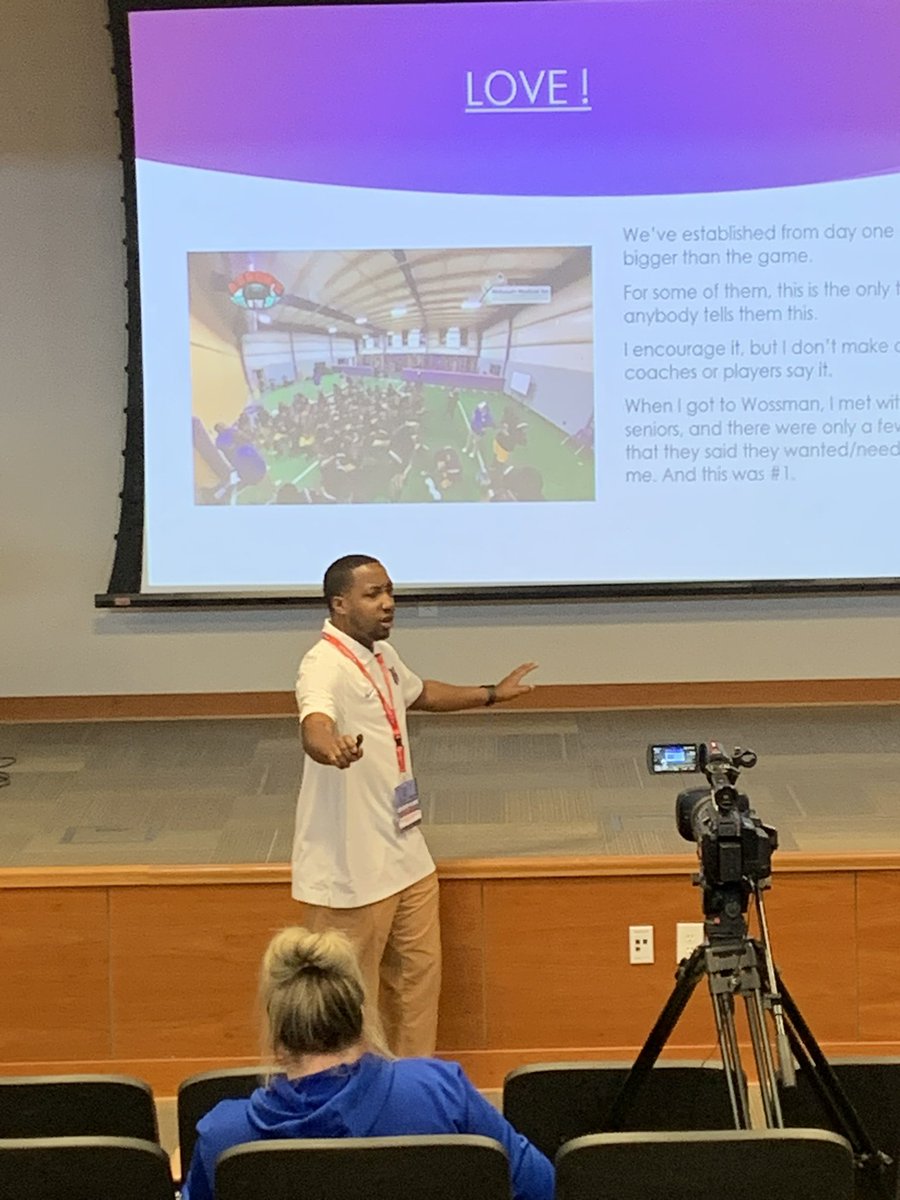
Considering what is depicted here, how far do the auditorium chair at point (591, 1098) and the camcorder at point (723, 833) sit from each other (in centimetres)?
33

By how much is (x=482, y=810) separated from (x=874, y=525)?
1962 mm

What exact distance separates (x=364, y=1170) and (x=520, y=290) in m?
3.90

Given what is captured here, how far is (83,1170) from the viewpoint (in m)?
1.94

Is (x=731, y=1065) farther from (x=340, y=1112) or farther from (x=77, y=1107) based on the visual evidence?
(x=77, y=1107)

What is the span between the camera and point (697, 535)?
5.26 m

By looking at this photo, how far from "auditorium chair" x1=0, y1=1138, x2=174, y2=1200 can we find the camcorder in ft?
3.44

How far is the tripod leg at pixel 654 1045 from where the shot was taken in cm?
224

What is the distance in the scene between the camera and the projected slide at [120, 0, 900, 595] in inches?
203

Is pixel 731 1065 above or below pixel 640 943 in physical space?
above

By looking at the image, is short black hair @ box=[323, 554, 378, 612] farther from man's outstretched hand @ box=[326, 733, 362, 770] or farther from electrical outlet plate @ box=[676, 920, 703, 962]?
electrical outlet plate @ box=[676, 920, 703, 962]

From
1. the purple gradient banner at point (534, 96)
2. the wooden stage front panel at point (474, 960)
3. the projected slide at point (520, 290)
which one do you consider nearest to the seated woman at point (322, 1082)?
the wooden stage front panel at point (474, 960)

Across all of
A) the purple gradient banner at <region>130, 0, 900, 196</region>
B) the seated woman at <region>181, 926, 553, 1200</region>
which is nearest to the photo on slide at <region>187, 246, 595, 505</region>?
the purple gradient banner at <region>130, 0, 900, 196</region>

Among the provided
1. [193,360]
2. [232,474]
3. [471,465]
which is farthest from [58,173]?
[471,465]

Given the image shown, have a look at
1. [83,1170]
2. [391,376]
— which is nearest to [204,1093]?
[83,1170]
